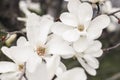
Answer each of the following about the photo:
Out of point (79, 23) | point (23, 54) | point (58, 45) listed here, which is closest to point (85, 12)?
A: point (79, 23)

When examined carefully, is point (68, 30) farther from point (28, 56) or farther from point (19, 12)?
point (19, 12)

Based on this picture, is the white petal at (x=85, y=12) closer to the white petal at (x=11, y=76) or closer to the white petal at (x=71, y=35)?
the white petal at (x=71, y=35)

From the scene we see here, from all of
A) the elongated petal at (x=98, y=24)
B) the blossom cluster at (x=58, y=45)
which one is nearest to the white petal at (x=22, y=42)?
the blossom cluster at (x=58, y=45)

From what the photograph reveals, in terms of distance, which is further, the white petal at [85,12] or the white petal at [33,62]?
the white petal at [85,12]

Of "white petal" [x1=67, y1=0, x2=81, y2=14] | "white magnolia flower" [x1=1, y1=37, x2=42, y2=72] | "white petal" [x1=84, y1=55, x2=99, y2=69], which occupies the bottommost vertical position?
"white petal" [x1=84, y1=55, x2=99, y2=69]

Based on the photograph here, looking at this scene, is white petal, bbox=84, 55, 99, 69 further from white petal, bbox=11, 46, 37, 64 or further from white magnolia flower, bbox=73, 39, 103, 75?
white petal, bbox=11, 46, 37, 64

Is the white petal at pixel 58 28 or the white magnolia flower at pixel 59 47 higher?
the white petal at pixel 58 28

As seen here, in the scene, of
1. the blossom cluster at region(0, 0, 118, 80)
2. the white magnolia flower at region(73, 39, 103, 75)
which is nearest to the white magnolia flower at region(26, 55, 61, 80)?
the blossom cluster at region(0, 0, 118, 80)
